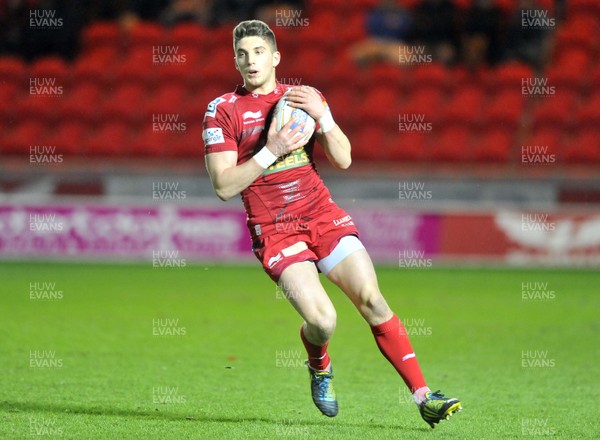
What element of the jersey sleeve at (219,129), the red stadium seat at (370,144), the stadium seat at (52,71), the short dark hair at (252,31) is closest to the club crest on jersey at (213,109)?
the jersey sleeve at (219,129)

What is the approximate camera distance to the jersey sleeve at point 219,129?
5680mm

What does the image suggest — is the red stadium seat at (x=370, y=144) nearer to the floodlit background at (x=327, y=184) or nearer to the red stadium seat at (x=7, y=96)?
the floodlit background at (x=327, y=184)

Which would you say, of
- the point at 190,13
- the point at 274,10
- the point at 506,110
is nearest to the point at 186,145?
the point at 274,10

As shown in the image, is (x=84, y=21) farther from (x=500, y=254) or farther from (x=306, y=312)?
(x=306, y=312)

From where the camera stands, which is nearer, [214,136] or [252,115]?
[214,136]

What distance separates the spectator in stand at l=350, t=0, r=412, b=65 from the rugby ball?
1042cm

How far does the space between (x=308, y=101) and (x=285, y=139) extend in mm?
289

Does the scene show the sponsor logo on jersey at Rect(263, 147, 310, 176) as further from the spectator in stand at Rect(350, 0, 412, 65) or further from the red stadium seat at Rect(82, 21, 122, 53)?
the red stadium seat at Rect(82, 21, 122, 53)

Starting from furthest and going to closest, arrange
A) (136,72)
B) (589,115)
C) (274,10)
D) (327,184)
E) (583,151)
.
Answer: (274,10) < (136,72) < (589,115) < (583,151) < (327,184)

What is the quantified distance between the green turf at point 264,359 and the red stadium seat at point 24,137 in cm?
276

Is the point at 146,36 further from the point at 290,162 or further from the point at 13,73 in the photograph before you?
the point at 290,162

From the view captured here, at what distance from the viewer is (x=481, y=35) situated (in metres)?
15.5

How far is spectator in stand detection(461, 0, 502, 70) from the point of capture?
603 inches

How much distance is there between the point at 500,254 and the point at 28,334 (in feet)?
23.0
